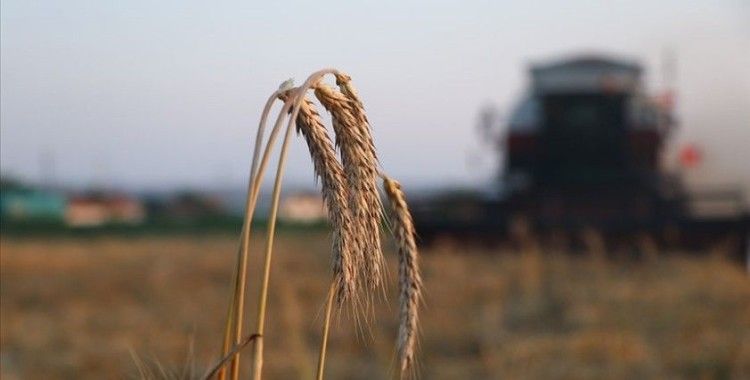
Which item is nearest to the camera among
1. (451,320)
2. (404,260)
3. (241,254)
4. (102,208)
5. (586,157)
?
(241,254)

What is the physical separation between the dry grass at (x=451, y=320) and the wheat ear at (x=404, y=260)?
383mm

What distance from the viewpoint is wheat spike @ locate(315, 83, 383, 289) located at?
133cm

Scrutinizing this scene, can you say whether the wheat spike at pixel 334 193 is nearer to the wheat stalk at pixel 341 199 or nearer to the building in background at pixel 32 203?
the wheat stalk at pixel 341 199

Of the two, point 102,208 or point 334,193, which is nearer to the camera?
point 334,193

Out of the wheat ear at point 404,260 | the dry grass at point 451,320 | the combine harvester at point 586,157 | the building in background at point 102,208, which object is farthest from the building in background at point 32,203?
the wheat ear at point 404,260

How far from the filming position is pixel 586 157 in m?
20.8

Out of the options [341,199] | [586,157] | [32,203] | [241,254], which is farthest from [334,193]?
[32,203]

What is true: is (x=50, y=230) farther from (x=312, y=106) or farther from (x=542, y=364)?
(x=312, y=106)

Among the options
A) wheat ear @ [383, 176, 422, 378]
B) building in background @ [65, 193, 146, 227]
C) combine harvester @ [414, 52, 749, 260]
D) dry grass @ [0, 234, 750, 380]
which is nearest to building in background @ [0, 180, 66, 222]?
building in background @ [65, 193, 146, 227]

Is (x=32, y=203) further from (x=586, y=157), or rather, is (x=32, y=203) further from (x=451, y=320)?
(x=451, y=320)

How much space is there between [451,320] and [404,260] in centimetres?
882

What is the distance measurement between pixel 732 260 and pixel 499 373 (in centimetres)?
1014

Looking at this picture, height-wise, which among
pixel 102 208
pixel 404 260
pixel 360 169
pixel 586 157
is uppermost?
pixel 360 169

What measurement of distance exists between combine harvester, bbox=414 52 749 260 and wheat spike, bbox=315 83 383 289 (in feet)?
57.2
